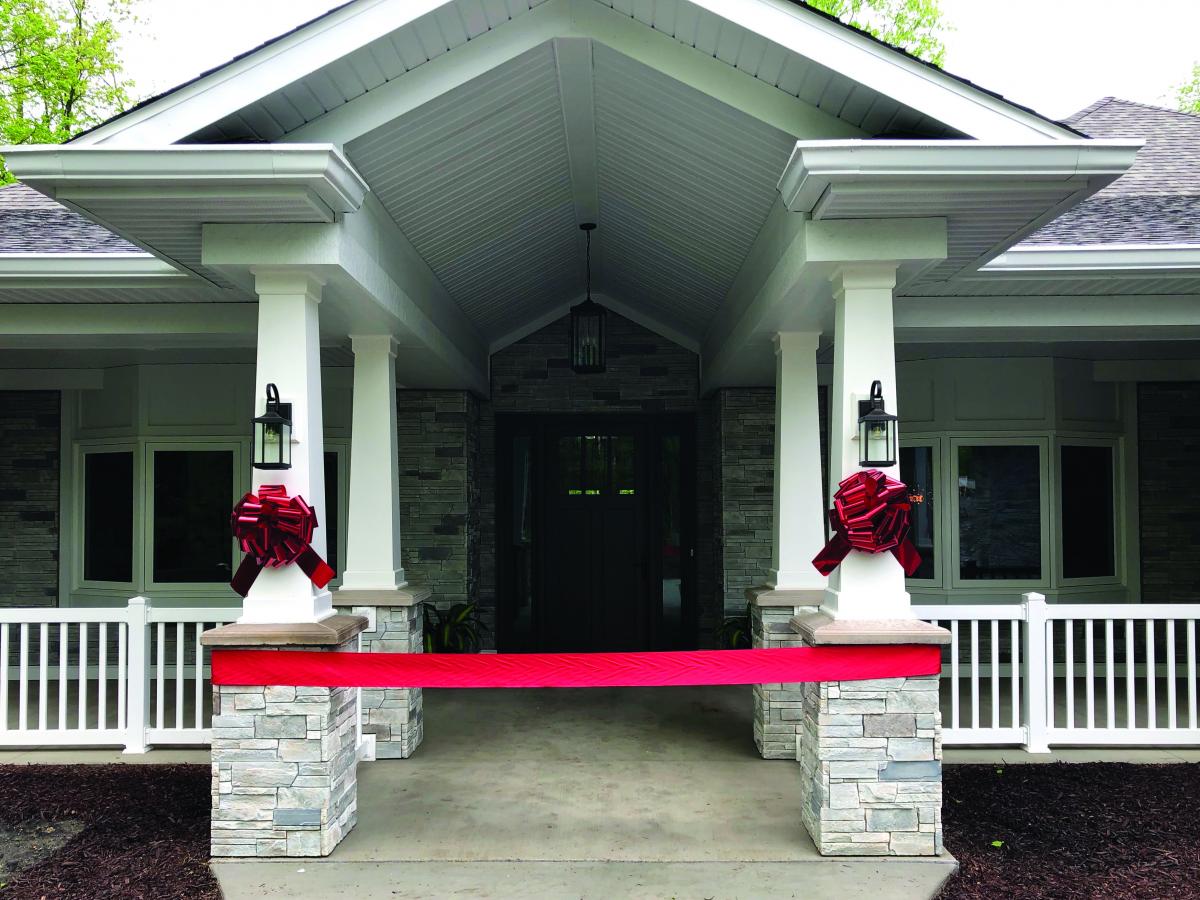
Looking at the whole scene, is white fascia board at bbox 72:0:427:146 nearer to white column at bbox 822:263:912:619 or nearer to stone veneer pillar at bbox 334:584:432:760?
white column at bbox 822:263:912:619

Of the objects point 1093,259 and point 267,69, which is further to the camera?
point 1093,259

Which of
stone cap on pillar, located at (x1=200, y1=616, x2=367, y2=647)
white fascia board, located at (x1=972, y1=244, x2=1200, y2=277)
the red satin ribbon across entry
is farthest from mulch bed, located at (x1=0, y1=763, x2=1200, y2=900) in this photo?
white fascia board, located at (x1=972, y1=244, x2=1200, y2=277)

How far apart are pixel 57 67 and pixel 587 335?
558 inches

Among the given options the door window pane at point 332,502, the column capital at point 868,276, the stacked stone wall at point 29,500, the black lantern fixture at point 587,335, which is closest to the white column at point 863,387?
the column capital at point 868,276

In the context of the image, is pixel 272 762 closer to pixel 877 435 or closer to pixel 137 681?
pixel 137 681

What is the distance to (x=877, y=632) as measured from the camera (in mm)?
3883

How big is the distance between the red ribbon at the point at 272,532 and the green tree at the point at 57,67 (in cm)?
1454

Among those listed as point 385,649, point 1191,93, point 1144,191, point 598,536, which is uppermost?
point 1191,93

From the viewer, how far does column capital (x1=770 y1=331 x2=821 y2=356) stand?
5523mm

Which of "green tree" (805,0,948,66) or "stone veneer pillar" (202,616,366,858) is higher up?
"green tree" (805,0,948,66)

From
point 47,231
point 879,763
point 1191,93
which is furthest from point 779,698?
point 1191,93

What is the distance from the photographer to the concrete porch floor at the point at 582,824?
3725mm

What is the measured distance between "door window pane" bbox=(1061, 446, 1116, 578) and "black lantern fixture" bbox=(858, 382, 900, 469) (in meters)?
4.71

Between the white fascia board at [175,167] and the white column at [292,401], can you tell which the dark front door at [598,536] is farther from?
the white fascia board at [175,167]
